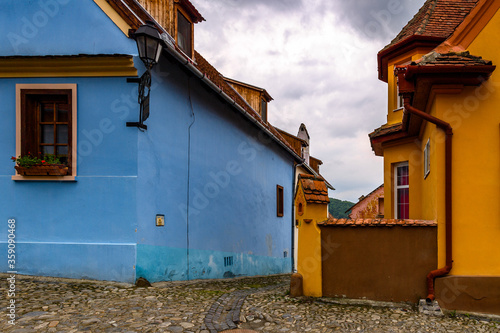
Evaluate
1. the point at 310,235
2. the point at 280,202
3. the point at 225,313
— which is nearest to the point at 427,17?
the point at 310,235

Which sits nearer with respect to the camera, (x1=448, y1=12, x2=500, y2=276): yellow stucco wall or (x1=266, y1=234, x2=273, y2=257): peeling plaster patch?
(x1=448, y1=12, x2=500, y2=276): yellow stucco wall

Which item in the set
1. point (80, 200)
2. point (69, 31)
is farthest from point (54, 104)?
point (80, 200)

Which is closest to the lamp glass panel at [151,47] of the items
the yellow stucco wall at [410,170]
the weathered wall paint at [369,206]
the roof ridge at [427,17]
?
the yellow stucco wall at [410,170]

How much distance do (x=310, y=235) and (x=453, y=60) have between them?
3.50 meters

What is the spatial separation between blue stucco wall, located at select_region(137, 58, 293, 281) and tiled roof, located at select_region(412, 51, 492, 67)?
4.79m

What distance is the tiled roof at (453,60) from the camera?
5.44 m

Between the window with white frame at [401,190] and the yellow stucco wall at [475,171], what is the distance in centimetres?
429

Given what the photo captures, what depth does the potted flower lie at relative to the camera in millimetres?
6512

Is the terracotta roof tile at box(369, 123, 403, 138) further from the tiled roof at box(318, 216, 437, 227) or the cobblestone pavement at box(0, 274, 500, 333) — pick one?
the cobblestone pavement at box(0, 274, 500, 333)

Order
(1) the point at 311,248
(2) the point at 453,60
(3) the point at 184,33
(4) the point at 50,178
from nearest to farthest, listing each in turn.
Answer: (2) the point at 453,60 → (1) the point at 311,248 → (4) the point at 50,178 → (3) the point at 184,33

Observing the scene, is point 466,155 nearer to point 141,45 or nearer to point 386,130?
point 386,130

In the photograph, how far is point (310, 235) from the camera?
6.24 metres

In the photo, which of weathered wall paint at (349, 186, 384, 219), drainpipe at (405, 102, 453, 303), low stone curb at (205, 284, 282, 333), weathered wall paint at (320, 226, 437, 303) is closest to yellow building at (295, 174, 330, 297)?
weathered wall paint at (320, 226, 437, 303)

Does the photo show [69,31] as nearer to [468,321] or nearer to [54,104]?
[54,104]
